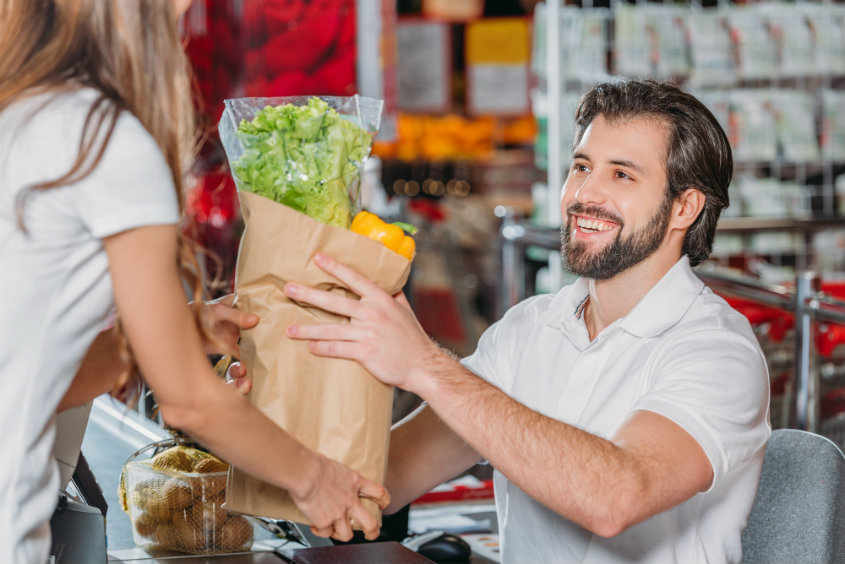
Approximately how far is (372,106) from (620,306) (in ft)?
2.58

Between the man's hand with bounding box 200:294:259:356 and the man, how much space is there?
0.23 feet

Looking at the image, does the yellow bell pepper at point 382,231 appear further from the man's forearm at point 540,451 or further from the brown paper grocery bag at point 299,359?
the man's forearm at point 540,451

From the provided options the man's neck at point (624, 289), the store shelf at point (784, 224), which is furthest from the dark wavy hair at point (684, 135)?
the store shelf at point (784, 224)

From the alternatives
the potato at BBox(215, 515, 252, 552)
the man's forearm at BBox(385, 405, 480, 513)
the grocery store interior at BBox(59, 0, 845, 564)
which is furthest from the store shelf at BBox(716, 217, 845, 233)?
the potato at BBox(215, 515, 252, 552)

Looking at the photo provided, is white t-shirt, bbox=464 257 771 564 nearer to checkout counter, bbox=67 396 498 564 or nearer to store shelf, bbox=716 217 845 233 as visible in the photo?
checkout counter, bbox=67 396 498 564

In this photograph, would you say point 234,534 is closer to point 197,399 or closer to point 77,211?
point 197,399

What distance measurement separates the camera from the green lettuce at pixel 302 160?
1451 mm

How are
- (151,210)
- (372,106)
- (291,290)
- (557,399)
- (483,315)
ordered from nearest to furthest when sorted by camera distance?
1. (151,210)
2. (291,290)
3. (372,106)
4. (557,399)
5. (483,315)

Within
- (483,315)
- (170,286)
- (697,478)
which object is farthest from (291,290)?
(483,315)

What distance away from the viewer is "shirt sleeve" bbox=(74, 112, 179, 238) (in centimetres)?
117

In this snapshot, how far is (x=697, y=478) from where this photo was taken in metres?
1.68

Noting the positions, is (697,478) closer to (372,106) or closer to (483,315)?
(372,106)

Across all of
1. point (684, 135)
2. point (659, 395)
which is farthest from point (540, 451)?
point (684, 135)

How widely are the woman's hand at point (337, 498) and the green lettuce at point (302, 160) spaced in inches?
13.2
